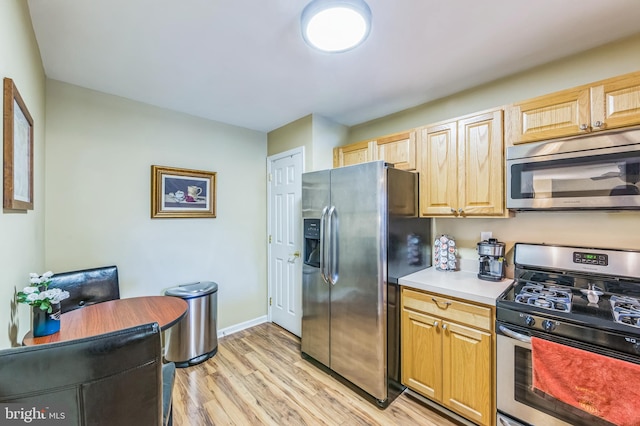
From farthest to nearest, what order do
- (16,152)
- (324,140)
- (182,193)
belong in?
1. (324,140)
2. (182,193)
3. (16,152)

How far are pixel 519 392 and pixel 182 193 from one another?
3073 mm

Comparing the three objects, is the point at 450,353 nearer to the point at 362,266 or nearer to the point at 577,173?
the point at 362,266

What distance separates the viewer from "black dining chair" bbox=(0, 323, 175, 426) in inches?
28.6

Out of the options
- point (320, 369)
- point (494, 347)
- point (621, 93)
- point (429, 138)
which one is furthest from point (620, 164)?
point (320, 369)

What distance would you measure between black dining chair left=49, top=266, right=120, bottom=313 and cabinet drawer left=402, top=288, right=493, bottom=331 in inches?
94.2

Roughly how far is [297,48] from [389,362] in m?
2.29

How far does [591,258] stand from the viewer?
1747mm

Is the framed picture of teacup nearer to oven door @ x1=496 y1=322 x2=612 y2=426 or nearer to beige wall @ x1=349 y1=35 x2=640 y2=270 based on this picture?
beige wall @ x1=349 y1=35 x2=640 y2=270

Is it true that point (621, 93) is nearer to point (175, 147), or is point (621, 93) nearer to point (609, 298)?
point (609, 298)

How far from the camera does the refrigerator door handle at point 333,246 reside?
227 cm

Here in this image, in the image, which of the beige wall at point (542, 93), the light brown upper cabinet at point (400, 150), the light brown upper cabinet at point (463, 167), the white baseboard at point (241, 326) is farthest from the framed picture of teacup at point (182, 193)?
the beige wall at point (542, 93)

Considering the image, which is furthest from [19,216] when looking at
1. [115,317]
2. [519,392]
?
[519,392]

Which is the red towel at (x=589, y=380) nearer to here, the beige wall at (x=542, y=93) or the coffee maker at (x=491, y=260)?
the coffee maker at (x=491, y=260)

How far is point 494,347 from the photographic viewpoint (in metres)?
1.64
